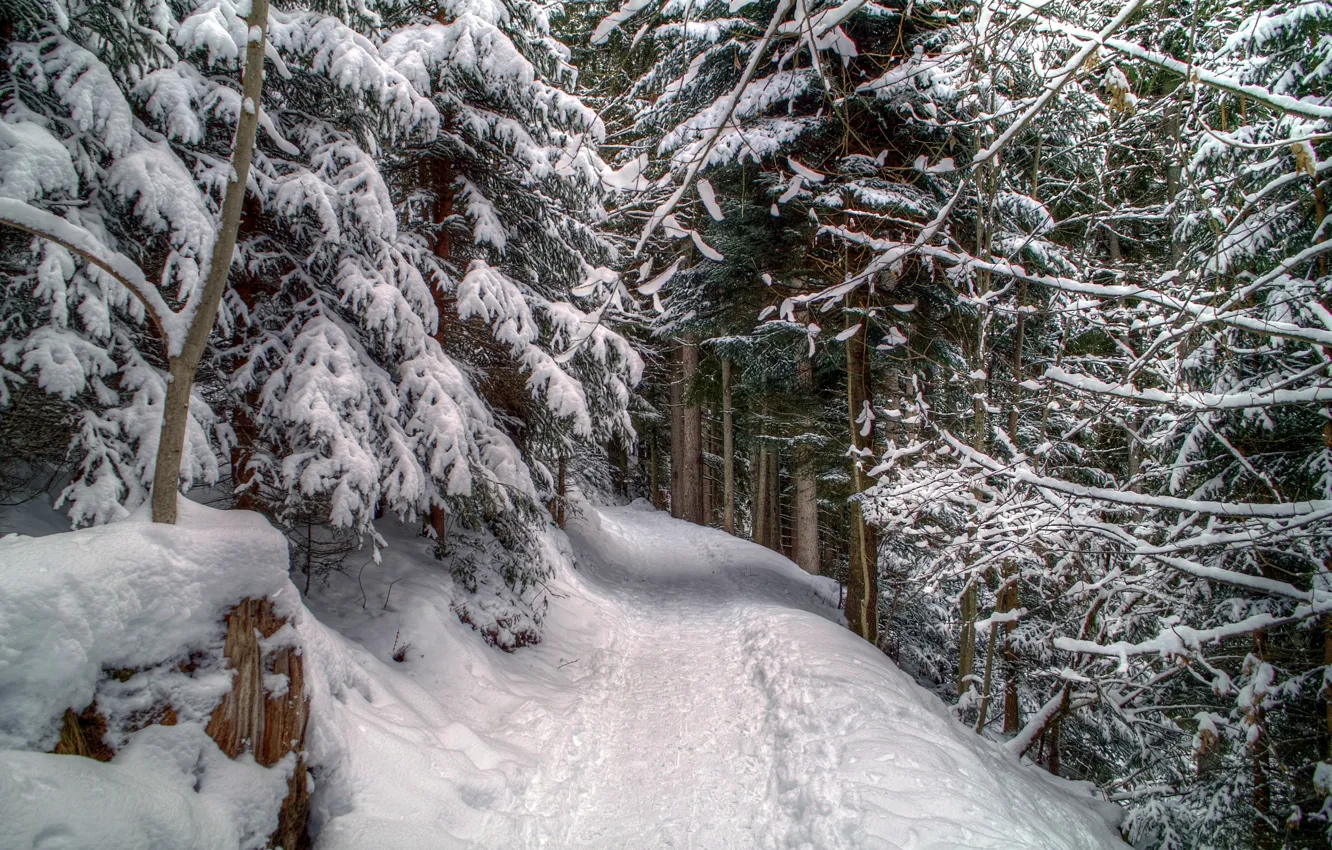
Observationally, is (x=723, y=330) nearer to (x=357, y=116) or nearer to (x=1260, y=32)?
(x=357, y=116)

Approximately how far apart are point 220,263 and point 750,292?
6831mm

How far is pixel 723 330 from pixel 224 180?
671 centimetres

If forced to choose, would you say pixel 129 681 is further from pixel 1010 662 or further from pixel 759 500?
pixel 759 500

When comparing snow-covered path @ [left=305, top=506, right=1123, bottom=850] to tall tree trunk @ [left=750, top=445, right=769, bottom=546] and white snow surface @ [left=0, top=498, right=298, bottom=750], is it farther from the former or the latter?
tall tree trunk @ [left=750, top=445, right=769, bottom=546]

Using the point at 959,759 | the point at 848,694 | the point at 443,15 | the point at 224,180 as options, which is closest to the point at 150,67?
the point at 224,180

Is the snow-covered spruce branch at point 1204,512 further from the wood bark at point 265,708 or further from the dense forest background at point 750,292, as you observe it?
the wood bark at point 265,708

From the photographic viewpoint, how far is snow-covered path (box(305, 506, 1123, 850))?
3.29 meters

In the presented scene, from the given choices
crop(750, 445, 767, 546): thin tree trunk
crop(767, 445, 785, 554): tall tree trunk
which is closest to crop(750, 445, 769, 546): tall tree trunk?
crop(750, 445, 767, 546): thin tree trunk

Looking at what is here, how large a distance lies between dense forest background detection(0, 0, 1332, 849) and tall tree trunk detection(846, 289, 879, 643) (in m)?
0.09

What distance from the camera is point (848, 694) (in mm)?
4820

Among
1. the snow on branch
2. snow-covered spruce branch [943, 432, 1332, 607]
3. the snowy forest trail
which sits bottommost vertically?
the snowy forest trail

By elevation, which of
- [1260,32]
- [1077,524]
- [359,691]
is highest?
[1260,32]

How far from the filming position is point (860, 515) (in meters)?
7.48

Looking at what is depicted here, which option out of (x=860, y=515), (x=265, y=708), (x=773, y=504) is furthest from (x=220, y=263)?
(x=773, y=504)
